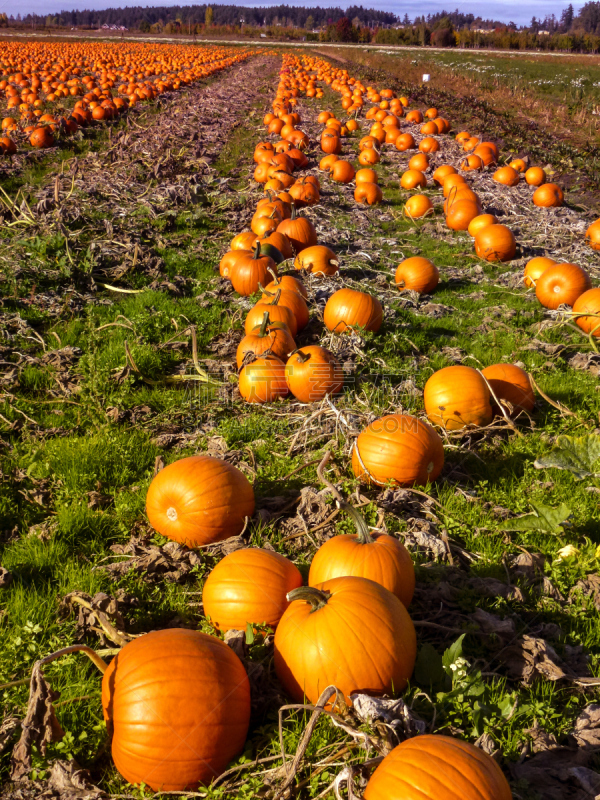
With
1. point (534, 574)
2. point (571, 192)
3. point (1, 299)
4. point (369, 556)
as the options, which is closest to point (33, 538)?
point (369, 556)

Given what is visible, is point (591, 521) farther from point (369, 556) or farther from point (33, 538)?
point (33, 538)

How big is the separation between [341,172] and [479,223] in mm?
4586

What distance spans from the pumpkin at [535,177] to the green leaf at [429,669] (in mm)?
13080

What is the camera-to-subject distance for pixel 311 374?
5.20m

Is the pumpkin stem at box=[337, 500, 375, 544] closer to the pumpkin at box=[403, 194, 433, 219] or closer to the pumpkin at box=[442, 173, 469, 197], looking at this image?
the pumpkin at box=[403, 194, 433, 219]

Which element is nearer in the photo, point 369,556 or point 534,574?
point 369,556

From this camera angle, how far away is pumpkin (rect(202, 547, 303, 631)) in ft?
9.75

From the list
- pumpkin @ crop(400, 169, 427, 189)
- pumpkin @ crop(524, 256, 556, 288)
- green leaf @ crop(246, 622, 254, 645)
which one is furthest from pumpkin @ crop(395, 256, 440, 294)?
green leaf @ crop(246, 622, 254, 645)

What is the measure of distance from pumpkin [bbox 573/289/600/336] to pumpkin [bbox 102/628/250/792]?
566 cm

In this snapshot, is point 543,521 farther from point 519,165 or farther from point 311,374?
point 519,165

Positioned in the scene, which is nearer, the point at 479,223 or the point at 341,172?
the point at 479,223

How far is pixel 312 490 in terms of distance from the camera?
166 inches

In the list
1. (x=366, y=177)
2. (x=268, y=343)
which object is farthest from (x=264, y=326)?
(x=366, y=177)

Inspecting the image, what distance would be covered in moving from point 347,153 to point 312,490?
48.5 feet
